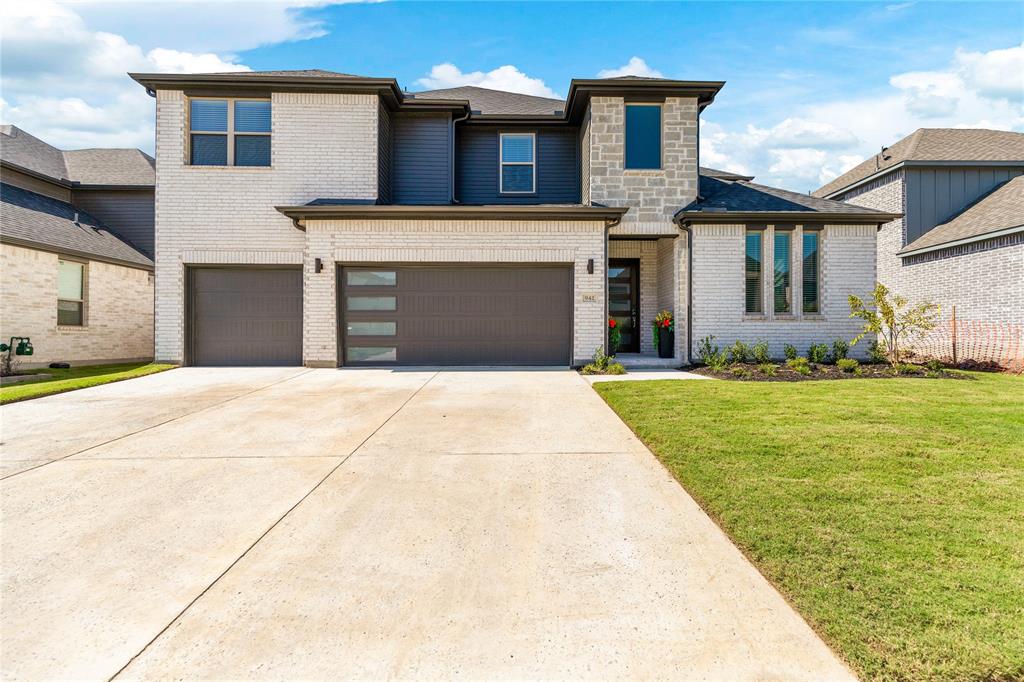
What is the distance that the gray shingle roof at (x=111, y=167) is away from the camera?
50.9 ft

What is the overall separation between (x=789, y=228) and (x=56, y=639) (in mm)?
13061

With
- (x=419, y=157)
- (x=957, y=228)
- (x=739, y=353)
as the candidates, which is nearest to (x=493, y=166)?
(x=419, y=157)

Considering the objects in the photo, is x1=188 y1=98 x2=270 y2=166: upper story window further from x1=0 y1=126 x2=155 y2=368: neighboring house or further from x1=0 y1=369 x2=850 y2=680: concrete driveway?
x1=0 y1=369 x2=850 y2=680: concrete driveway

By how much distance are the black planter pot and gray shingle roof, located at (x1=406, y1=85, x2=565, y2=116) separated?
6867 millimetres

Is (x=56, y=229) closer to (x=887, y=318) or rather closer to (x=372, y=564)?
(x=372, y=564)

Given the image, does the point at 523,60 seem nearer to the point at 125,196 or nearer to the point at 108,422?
the point at 108,422

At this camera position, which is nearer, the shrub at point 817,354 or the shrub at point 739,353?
the shrub at point 817,354

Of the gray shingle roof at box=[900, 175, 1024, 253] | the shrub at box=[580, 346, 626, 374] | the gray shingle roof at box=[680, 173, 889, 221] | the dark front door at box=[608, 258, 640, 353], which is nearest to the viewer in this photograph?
the shrub at box=[580, 346, 626, 374]

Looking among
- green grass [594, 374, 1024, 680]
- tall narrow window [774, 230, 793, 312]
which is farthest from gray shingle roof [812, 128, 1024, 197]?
green grass [594, 374, 1024, 680]

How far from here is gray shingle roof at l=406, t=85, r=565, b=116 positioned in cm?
1398

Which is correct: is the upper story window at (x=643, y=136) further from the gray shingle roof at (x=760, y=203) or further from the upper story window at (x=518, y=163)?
the upper story window at (x=518, y=163)

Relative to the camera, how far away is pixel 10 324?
421 inches

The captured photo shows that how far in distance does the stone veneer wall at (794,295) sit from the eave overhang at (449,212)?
7.82ft

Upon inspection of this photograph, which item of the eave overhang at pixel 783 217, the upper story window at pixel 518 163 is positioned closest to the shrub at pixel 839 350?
the eave overhang at pixel 783 217
